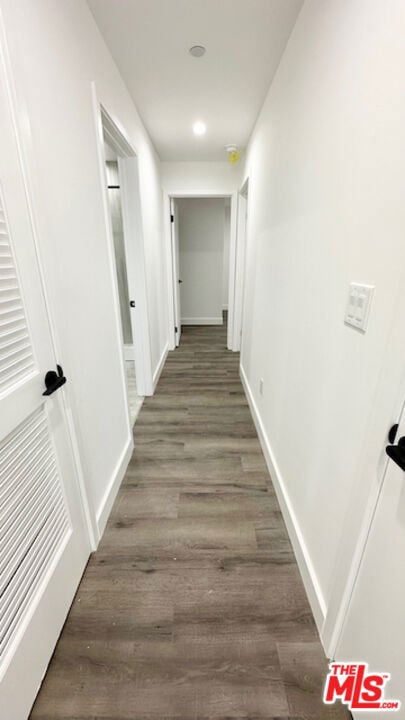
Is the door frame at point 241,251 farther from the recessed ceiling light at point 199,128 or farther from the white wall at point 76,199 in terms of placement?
the white wall at point 76,199

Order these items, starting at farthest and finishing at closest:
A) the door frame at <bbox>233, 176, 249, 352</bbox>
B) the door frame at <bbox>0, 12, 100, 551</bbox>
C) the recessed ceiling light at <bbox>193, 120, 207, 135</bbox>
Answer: the door frame at <bbox>233, 176, 249, 352</bbox>, the recessed ceiling light at <bbox>193, 120, 207, 135</bbox>, the door frame at <bbox>0, 12, 100, 551</bbox>

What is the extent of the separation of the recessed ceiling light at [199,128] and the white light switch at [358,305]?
2.54 m

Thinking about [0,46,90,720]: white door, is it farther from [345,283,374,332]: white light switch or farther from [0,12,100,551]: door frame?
[345,283,374,332]: white light switch

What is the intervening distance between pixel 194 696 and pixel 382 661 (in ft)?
2.03

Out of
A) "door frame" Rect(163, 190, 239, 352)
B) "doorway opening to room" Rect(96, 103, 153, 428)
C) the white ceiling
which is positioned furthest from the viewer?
"door frame" Rect(163, 190, 239, 352)

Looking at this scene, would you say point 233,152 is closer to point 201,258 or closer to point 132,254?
point 132,254

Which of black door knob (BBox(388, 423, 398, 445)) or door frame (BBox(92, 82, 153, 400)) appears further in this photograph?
door frame (BBox(92, 82, 153, 400))

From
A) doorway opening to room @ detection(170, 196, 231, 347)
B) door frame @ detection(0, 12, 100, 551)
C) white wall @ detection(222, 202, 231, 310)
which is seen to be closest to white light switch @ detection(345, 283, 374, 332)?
door frame @ detection(0, 12, 100, 551)

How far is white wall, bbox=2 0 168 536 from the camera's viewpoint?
89 centimetres

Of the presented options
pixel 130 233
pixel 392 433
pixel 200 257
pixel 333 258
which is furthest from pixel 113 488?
pixel 200 257

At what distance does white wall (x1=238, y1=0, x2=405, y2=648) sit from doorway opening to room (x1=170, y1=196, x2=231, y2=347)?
3.16 m

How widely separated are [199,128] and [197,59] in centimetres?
95

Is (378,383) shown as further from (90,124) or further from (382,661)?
(90,124)

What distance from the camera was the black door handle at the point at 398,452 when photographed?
24.5 inches
